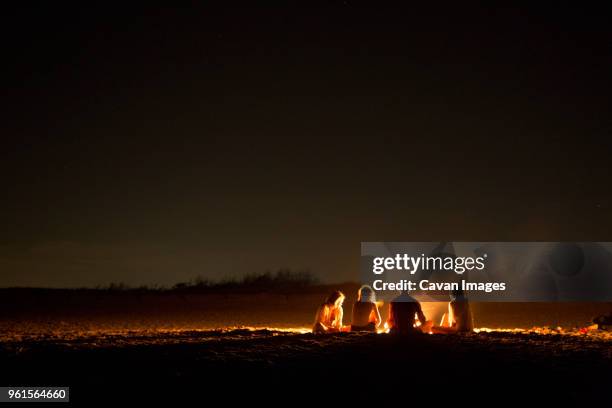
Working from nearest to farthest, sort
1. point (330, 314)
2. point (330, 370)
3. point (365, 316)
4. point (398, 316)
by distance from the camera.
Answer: point (330, 370)
point (398, 316)
point (365, 316)
point (330, 314)

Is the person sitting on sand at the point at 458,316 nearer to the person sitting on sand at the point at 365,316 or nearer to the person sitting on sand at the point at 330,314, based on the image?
the person sitting on sand at the point at 365,316

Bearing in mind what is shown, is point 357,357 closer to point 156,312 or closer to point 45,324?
point 45,324

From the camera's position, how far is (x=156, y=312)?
27.3 metres

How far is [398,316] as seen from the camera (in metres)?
12.1

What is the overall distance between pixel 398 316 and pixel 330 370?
3236mm

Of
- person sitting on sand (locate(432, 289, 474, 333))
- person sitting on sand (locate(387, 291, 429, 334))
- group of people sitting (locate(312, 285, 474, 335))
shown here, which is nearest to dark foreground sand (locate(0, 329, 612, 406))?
person sitting on sand (locate(387, 291, 429, 334))

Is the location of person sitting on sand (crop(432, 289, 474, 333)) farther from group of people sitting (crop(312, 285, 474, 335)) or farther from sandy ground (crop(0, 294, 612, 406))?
sandy ground (crop(0, 294, 612, 406))

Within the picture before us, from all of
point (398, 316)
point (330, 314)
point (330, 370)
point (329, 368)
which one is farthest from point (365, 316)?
point (330, 370)

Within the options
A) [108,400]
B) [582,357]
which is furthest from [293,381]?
[582,357]

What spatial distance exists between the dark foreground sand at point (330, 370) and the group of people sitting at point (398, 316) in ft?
2.57

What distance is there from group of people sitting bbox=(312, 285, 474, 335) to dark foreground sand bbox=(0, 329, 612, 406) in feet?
2.57

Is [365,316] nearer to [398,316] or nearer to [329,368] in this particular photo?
[398,316]

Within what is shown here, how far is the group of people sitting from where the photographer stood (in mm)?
12102

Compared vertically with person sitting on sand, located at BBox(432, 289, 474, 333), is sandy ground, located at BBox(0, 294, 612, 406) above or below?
below
